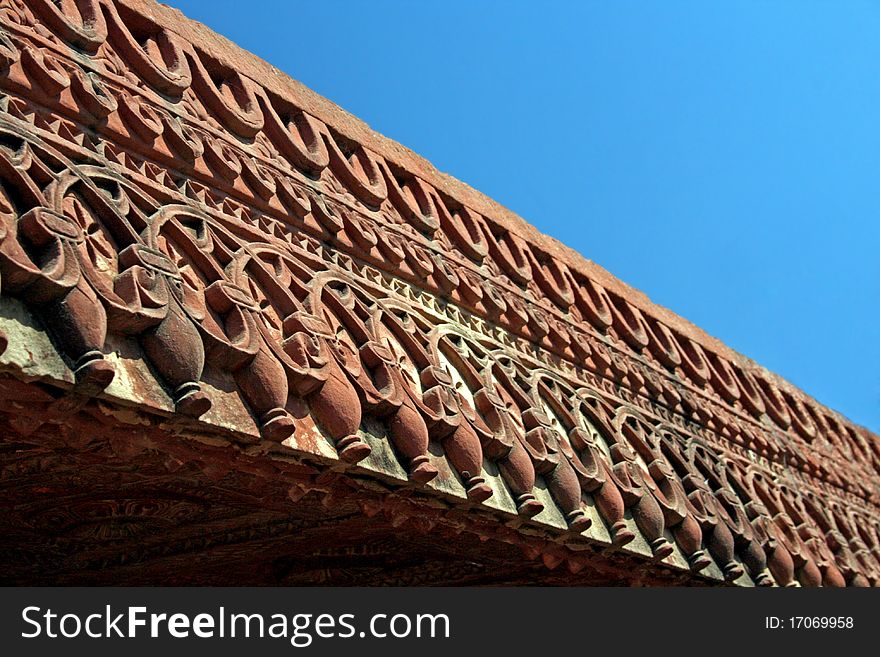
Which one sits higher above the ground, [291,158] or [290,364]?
[291,158]

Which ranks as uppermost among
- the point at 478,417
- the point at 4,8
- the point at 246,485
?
the point at 4,8

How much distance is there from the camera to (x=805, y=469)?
17.3 feet

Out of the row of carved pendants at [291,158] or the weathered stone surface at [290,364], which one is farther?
the row of carved pendants at [291,158]

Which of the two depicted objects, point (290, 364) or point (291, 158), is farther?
point (291, 158)

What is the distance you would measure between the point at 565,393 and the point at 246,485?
135 centimetres

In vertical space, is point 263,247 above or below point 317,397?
above

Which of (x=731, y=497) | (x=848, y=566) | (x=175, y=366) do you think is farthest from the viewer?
(x=848, y=566)

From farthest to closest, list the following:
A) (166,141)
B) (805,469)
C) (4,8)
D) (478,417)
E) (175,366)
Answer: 1. (805,469)
2. (478,417)
3. (166,141)
4. (4,8)
5. (175,366)

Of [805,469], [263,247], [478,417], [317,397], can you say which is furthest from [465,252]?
[805,469]

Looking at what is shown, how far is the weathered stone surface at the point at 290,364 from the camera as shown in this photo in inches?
83.0

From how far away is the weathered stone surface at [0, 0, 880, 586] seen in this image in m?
2.11

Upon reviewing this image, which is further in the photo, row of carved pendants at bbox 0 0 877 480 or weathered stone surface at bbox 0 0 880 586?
row of carved pendants at bbox 0 0 877 480

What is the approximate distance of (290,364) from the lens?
2375 millimetres

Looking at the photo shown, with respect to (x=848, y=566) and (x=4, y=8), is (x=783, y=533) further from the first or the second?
(x=4, y=8)
